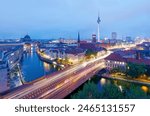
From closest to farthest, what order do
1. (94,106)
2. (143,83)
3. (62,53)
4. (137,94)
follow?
(94,106) < (137,94) < (143,83) < (62,53)

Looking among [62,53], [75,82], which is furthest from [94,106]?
[62,53]

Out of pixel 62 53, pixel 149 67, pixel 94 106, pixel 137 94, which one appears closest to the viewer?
pixel 94 106

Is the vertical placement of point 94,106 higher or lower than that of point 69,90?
higher

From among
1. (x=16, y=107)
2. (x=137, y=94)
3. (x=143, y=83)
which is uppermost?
(x=16, y=107)

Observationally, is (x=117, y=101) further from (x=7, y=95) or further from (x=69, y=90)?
(x=69, y=90)

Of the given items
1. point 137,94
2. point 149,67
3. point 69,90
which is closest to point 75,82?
point 69,90

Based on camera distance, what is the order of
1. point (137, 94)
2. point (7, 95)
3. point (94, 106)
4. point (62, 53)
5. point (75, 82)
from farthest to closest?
point (62, 53) < point (75, 82) < point (7, 95) < point (137, 94) < point (94, 106)

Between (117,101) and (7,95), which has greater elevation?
(117,101)

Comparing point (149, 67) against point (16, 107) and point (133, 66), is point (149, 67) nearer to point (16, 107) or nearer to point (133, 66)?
point (133, 66)

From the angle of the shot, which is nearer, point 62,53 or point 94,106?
point 94,106
